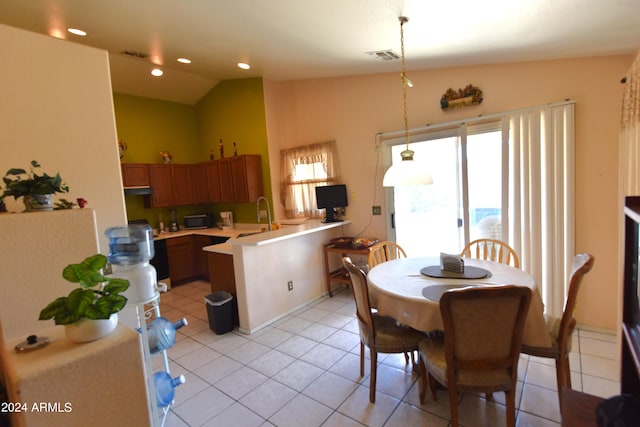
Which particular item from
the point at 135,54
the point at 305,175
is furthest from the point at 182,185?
the point at 305,175

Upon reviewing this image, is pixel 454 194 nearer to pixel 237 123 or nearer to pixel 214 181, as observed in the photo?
pixel 237 123

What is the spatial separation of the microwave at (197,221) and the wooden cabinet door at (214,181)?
404mm

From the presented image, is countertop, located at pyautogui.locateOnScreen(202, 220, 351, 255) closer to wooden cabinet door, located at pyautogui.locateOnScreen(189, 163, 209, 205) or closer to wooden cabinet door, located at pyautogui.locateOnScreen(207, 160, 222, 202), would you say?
Result: wooden cabinet door, located at pyautogui.locateOnScreen(207, 160, 222, 202)

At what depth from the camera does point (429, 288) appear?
78.0 inches

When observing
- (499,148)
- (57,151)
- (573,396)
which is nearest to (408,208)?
(499,148)

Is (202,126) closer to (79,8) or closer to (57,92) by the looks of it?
(79,8)

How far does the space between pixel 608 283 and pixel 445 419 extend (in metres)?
2.16

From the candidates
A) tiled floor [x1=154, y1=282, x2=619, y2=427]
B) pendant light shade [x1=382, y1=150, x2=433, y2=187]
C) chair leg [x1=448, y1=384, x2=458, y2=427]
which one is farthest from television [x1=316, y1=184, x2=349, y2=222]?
chair leg [x1=448, y1=384, x2=458, y2=427]

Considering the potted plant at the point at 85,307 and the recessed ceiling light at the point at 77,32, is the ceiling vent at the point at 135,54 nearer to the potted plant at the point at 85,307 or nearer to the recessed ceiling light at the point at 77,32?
the recessed ceiling light at the point at 77,32

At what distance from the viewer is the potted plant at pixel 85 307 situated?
93 centimetres

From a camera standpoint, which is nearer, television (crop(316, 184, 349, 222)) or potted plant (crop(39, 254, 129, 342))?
potted plant (crop(39, 254, 129, 342))

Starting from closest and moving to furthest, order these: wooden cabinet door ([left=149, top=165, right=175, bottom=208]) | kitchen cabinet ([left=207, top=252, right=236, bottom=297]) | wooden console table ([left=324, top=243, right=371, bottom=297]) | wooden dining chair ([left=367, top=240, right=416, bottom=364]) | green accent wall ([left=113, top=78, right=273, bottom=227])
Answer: wooden dining chair ([left=367, top=240, right=416, bottom=364]) → kitchen cabinet ([left=207, top=252, right=236, bottom=297]) → wooden console table ([left=324, top=243, right=371, bottom=297]) → green accent wall ([left=113, top=78, right=273, bottom=227]) → wooden cabinet door ([left=149, top=165, right=175, bottom=208])

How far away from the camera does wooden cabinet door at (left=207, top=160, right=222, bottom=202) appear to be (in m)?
5.30

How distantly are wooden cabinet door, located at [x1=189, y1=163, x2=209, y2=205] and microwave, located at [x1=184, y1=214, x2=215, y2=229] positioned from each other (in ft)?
0.91
